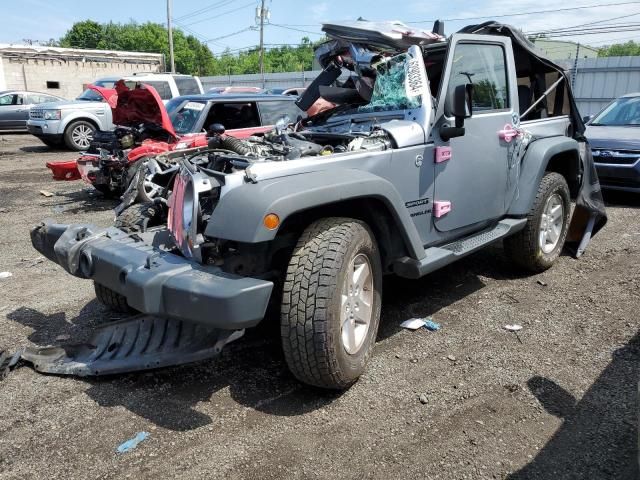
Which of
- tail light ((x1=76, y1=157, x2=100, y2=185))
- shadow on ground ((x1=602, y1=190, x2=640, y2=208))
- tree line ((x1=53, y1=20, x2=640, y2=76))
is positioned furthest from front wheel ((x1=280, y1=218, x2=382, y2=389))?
tree line ((x1=53, y1=20, x2=640, y2=76))

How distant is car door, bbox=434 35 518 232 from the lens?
405cm

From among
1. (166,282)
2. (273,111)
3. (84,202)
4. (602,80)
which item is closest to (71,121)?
(84,202)

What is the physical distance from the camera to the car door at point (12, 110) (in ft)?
62.1

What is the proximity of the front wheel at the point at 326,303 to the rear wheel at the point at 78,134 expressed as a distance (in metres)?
13.7

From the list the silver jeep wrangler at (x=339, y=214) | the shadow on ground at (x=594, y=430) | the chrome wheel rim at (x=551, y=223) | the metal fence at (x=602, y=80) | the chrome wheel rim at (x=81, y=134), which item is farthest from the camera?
the metal fence at (x=602, y=80)

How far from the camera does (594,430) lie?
285 centimetres

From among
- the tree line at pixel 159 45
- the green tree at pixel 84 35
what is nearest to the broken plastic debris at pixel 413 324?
the tree line at pixel 159 45

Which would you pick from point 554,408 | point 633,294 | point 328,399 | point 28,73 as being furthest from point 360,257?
point 28,73

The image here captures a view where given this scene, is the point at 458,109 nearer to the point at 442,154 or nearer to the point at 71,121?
the point at 442,154

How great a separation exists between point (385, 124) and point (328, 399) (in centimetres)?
192

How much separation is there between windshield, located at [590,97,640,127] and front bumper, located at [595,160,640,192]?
1.26 m

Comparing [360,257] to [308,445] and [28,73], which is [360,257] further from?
[28,73]

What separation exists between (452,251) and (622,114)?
708cm

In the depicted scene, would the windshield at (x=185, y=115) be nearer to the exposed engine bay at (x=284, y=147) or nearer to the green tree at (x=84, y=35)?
the exposed engine bay at (x=284, y=147)
